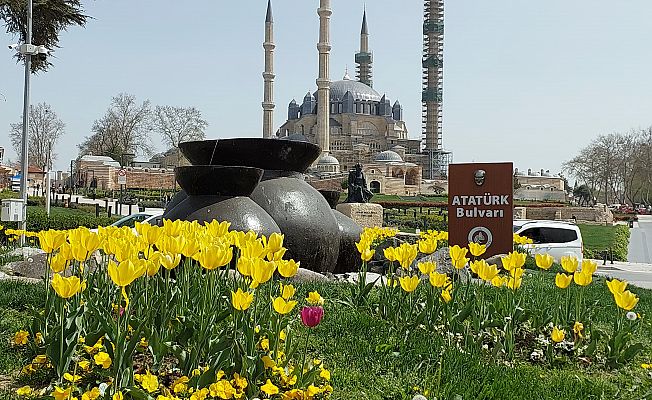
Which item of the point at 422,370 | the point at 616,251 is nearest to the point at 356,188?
the point at 616,251

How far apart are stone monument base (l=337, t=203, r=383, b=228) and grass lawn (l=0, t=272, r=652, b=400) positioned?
15767 millimetres

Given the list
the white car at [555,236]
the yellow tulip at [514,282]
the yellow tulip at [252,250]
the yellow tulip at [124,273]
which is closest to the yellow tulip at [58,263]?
the yellow tulip at [124,273]

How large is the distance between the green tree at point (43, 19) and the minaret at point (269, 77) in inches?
2151

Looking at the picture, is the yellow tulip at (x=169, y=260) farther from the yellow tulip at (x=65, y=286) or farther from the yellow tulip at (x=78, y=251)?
the yellow tulip at (x=65, y=286)

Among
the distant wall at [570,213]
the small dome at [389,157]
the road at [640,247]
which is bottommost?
Answer: the road at [640,247]

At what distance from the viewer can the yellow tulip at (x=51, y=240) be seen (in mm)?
3379

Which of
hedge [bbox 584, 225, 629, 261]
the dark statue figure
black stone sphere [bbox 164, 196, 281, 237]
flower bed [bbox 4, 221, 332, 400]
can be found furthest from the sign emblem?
hedge [bbox 584, 225, 629, 261]

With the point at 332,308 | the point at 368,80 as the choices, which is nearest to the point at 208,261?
the point at 332,308

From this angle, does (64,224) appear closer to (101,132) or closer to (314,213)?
(314,213)

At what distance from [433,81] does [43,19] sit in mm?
77850

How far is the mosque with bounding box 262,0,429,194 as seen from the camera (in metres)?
76.3

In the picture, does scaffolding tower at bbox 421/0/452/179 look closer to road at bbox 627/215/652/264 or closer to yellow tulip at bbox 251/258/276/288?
road at bbox 627/215/652/264

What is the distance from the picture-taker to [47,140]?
56.3 m

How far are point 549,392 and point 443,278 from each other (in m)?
0.89
